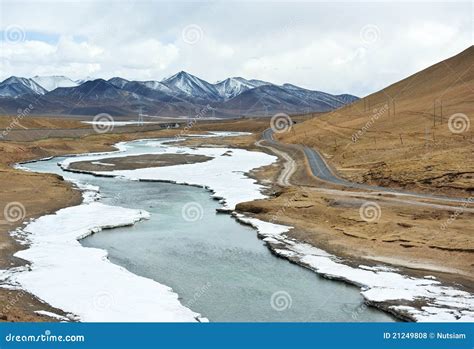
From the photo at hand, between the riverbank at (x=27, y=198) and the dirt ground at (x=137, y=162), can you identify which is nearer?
the riverbank at (x=27, y=198)

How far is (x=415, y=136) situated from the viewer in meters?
96.4

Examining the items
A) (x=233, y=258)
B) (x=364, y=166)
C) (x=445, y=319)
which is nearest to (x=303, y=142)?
(x=364, y=166)

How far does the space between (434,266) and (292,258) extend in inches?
334

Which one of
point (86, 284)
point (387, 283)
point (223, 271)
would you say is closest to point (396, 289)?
point (387, 283)

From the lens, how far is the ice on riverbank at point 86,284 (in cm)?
2400

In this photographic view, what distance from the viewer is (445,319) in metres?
23.4

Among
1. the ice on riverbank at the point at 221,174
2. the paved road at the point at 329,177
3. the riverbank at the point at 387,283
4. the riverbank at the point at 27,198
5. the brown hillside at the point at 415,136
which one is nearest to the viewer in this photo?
the riverbank at the point at 27,198

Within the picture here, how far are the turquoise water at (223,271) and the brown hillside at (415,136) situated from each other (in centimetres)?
2431

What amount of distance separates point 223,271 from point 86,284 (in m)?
7.96

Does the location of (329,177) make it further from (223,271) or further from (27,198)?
(223,271)

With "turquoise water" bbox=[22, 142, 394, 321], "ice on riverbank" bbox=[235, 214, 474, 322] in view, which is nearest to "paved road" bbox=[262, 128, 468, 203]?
"turquoise water" bbox=[22, 142, 394, 321]

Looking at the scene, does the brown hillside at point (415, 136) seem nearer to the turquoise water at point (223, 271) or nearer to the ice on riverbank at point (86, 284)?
the turquoise water at point (223, 271)

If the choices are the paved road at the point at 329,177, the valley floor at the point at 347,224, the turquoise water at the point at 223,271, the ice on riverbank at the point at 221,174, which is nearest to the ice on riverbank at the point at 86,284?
the turquoise water at the point at 223,271

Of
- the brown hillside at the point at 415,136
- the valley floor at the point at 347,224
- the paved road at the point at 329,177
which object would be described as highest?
the brown hillside at the point at 415,136
